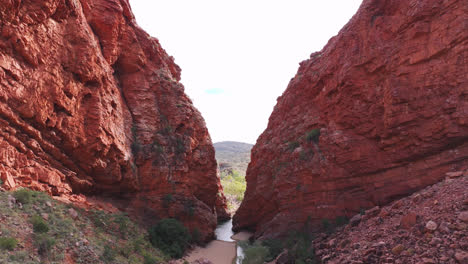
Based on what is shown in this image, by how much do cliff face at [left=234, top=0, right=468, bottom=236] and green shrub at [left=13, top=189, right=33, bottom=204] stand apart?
16.5 m

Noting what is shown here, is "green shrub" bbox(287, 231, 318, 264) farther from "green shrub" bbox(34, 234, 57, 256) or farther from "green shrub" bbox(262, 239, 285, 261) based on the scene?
"green shrub" bbox(34, 234, 57, 256)

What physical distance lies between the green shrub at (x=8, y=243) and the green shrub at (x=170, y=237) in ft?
35.9

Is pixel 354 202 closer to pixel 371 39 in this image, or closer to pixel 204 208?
pixel 371 39

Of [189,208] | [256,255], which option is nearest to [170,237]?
[189,208]

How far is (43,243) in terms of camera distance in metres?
10.1

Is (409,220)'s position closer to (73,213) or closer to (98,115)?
(73,213)

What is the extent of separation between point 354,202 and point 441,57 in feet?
31.4

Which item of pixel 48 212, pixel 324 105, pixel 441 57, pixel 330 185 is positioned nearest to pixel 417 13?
pixel 441 57

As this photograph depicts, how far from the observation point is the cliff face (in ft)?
44.7

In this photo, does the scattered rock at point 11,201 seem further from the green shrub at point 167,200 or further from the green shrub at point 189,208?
the green shrub at point 189,208

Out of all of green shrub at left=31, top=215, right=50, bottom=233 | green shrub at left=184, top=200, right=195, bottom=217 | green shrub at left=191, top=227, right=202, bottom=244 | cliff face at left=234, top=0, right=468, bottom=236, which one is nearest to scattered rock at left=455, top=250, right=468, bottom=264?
cliff face at left=234, top=0, right=468, bottom=236

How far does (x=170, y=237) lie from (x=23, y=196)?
10989mm

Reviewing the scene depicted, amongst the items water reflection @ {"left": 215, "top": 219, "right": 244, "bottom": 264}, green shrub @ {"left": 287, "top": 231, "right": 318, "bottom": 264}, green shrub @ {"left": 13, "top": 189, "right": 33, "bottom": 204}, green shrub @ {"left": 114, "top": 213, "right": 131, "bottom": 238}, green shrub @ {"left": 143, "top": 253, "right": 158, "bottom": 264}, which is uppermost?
green shrub @ {"left": 13, "top": 189, "right": 33, "bottom": 204}

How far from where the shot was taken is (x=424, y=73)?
14391 millimetres
